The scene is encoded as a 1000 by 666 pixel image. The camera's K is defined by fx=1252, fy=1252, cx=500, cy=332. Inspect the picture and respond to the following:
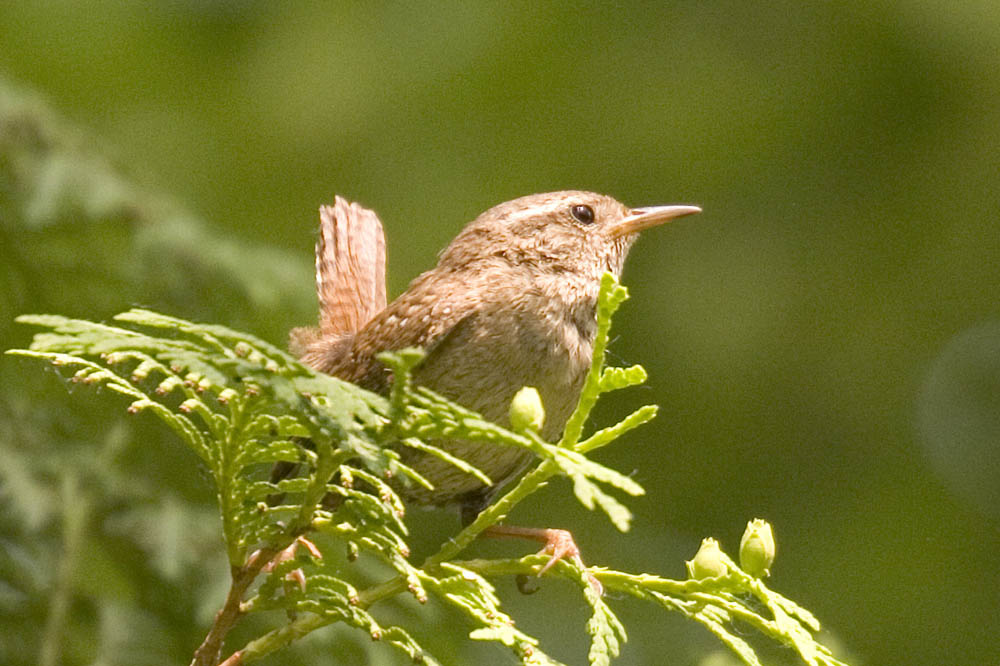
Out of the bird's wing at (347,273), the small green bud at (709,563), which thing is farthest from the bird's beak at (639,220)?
the small green bud at (709,563)

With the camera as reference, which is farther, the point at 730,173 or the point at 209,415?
the point at 730,173

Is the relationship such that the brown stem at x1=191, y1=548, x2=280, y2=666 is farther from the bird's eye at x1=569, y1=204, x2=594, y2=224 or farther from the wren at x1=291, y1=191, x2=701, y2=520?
the bird's eye at x1=569, y1=204, x2=594, y2=224

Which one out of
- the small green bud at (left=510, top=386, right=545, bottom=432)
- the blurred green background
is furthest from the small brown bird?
the blurred green background

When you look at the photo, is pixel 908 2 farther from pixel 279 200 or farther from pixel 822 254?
pixel 279 200

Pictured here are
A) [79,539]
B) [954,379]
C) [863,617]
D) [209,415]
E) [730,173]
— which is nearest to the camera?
[209,415]

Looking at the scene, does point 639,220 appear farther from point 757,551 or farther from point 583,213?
point 757,551

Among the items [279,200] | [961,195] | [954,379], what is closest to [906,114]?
[961,195]
